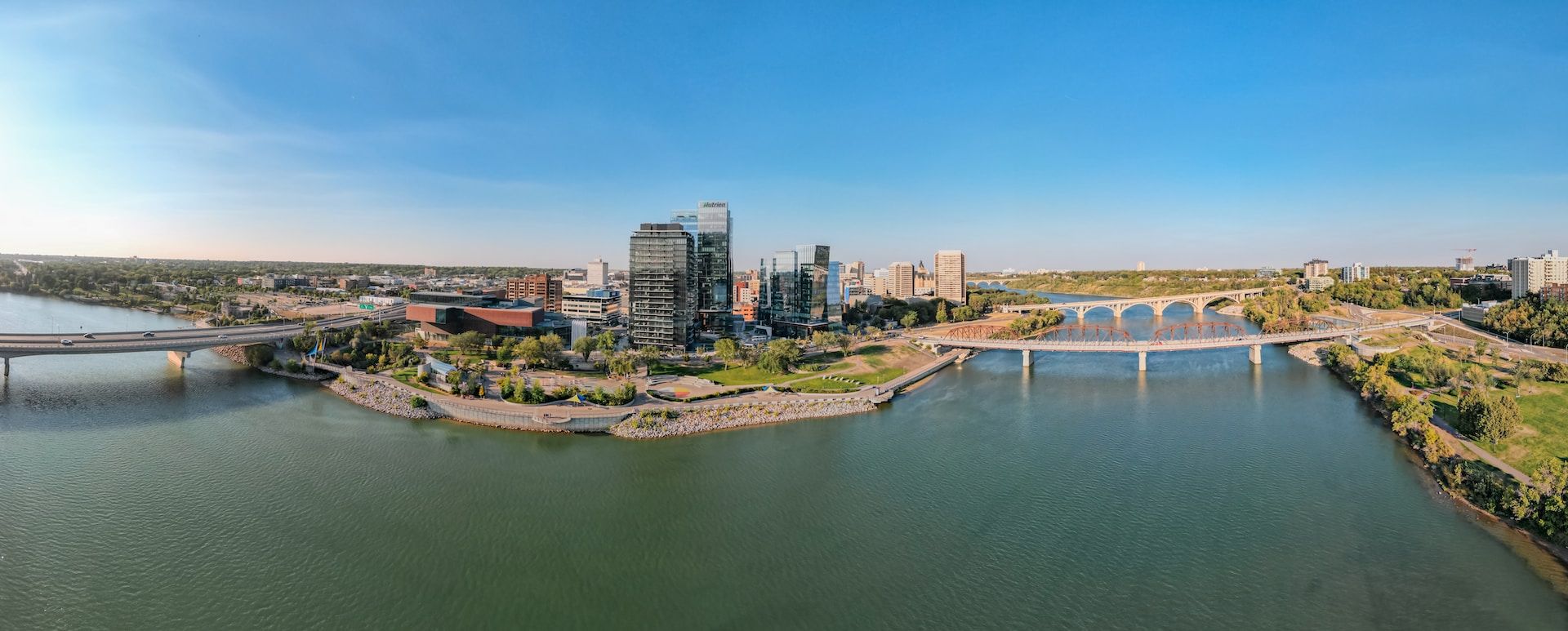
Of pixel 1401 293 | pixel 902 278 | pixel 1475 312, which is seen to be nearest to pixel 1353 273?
pixel 1401 293

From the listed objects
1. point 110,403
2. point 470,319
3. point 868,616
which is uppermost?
point 470,319

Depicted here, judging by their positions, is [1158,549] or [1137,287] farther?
[1137,287]

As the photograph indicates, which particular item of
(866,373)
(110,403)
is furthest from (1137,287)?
(110,403)

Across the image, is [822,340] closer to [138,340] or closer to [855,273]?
[138,340]

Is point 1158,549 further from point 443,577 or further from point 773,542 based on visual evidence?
point 443,577

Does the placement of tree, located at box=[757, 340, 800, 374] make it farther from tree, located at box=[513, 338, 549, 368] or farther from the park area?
tree, located at box=[513, 338, 549, 368]

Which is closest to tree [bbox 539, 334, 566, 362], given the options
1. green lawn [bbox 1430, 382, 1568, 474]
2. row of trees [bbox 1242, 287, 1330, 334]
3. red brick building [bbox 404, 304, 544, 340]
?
red brick building [bbox 404, 304, 544, 340]
